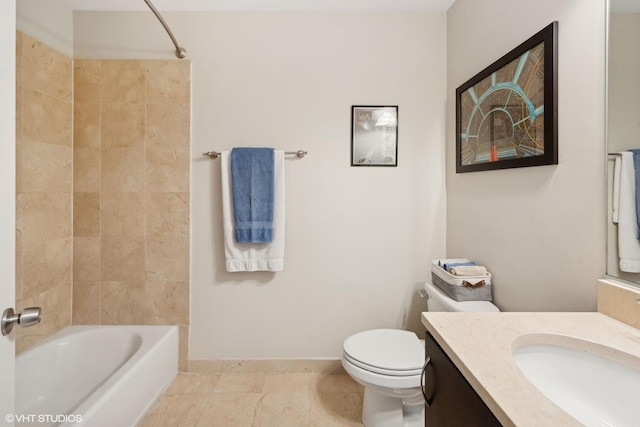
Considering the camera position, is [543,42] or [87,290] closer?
[543,42]

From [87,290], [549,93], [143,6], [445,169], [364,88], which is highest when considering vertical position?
[143,6]

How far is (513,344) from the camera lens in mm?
794

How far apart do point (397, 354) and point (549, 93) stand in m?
1.27

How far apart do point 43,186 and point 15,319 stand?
132 cm

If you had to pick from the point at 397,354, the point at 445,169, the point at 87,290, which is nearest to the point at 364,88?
the point at 445,169

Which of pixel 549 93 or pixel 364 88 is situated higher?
pixel 364 88

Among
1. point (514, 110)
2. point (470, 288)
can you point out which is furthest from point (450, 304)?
point (514, 110)

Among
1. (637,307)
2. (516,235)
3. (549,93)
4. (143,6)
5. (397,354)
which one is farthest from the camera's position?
(143,6)

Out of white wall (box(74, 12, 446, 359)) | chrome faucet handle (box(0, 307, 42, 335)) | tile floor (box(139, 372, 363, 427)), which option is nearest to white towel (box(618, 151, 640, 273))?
white wall (box(74, 12, 446, 359))

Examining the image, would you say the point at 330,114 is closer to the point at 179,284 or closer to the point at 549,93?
the point at 549,93

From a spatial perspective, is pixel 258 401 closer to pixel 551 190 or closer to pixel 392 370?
pixel 392 370

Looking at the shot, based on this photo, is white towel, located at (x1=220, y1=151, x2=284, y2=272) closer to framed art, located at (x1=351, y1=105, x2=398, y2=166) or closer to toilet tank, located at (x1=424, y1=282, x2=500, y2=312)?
framed art, located at (x1=351, y1=105, x2=398, y2=166)

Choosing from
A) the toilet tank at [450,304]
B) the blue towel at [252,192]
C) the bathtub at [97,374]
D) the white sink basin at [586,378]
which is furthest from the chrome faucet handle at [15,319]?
the toilet tank at [450,304]

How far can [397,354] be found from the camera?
148 centimetres
